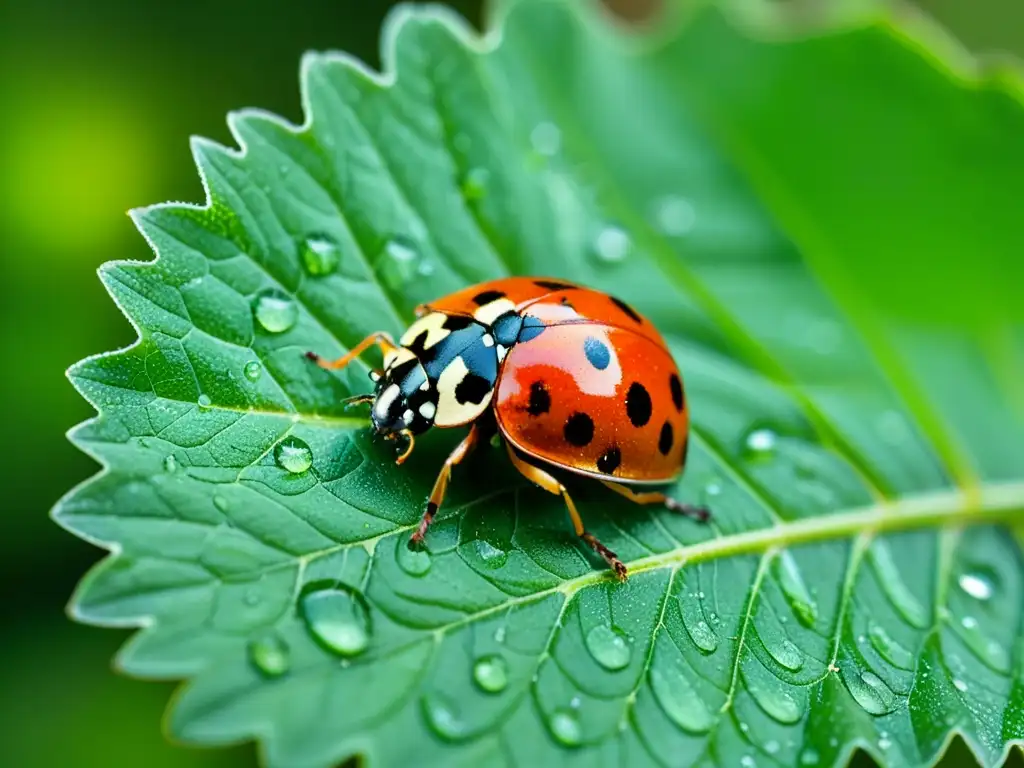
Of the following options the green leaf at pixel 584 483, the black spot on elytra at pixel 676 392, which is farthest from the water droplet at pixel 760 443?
the black spot on elytra at pixel 676 392

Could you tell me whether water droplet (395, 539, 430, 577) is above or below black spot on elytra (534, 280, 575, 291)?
below

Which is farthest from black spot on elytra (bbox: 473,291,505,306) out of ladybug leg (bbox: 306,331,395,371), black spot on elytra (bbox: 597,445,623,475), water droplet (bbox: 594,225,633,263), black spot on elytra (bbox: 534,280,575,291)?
water droplet (bbox: 594,225,633,263)

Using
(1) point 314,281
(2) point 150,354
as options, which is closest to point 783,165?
(1) point 314,281

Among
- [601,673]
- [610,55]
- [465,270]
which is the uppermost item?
[610,55]

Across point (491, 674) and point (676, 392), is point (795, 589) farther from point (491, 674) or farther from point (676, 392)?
point (491, 674)

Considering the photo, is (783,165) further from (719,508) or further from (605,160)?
(719,508)

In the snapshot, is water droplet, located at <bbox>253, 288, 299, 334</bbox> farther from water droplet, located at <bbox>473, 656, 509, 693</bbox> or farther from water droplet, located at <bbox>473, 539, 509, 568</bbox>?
water droplet, located at <bbox>473, 656, 509, 693</bbox>
